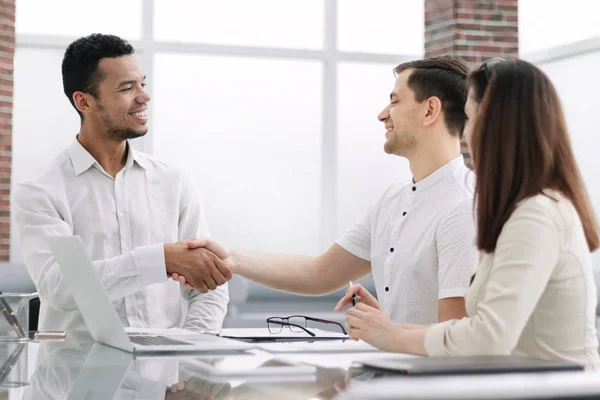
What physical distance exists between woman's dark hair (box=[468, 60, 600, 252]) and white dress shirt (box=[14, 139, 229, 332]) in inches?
45.8

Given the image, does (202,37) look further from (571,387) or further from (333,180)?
(571,387)

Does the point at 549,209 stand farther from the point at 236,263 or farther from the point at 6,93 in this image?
the point at 6,93

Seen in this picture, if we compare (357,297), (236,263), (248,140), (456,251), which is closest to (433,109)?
(456,251)

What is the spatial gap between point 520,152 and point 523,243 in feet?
0.62

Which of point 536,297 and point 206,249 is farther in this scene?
point 206,249

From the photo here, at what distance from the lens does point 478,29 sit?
275 inches

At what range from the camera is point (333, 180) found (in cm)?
771

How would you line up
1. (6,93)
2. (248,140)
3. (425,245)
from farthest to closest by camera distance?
(248,140) → (6,93) → (425,245)

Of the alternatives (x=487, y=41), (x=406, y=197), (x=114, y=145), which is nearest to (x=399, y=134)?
(x=406, y=197)

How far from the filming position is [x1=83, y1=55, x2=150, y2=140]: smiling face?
2.92 metres

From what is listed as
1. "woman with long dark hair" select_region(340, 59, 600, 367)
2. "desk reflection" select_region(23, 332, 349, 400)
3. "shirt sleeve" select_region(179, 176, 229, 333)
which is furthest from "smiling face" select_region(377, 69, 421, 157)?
"desk reflection" select_region(23, 332, 349, 400)

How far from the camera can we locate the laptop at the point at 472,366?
1.22 m

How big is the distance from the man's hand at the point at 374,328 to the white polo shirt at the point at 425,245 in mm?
464

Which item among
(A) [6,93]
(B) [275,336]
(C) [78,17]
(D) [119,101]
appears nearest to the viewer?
(B) [275,336]
